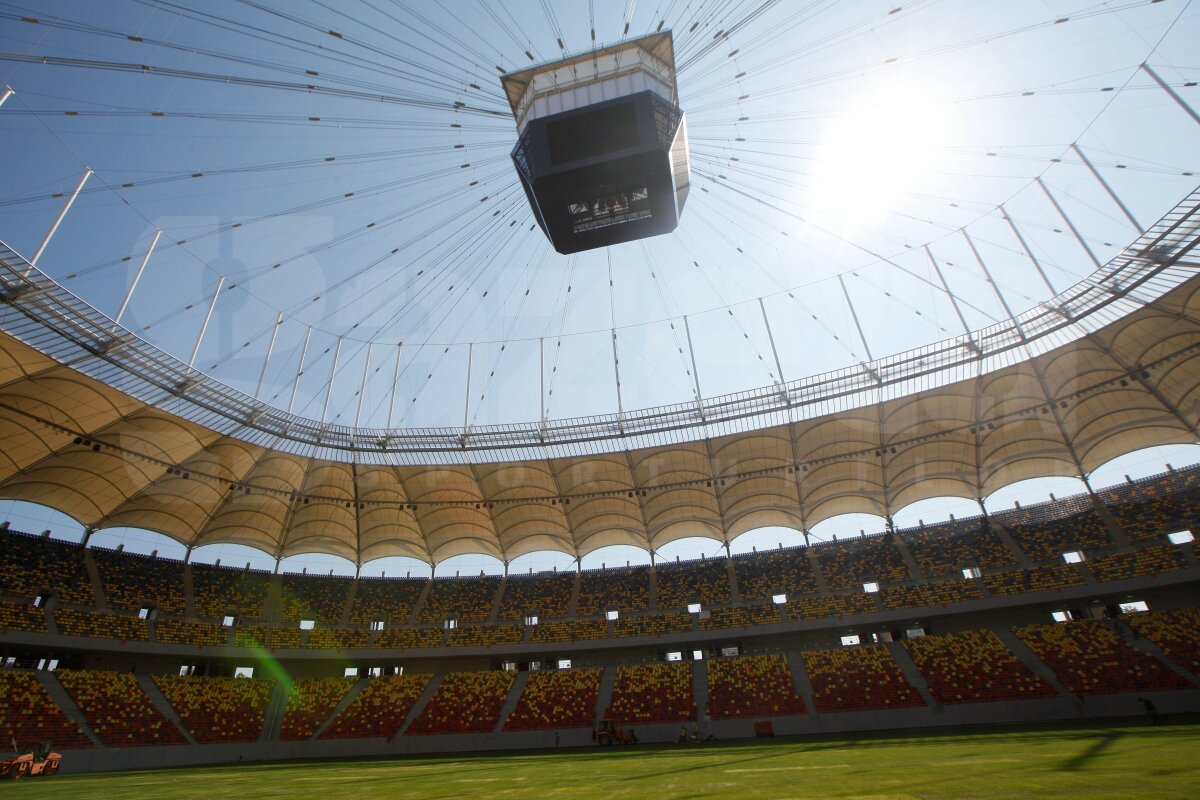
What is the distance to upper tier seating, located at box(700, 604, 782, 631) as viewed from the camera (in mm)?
47809

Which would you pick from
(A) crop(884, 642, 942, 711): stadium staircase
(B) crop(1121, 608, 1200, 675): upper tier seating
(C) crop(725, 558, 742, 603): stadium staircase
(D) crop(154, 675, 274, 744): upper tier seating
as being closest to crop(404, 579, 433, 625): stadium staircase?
(D) crop(154, 675, 274, 744): upper tier seating

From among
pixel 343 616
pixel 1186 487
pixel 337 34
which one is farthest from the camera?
pixel 343 616

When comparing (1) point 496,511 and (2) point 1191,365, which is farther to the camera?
(1) point 496,511

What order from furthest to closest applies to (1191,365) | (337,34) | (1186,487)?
(1186,487) → (1191,365) → (337,34)

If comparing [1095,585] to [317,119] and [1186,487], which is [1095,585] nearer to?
[1186,487]

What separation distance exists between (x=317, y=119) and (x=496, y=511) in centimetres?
3974

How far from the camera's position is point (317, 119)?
61.8ft

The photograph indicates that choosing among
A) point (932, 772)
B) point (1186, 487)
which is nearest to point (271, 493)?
point (932, 772)

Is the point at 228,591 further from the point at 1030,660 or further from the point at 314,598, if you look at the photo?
the point at 1030,660

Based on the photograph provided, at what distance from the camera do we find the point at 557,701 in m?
44.6

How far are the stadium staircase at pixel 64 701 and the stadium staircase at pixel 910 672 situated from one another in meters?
49.1

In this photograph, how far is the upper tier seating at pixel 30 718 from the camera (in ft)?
107

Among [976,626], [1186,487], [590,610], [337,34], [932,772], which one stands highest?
[337,34]

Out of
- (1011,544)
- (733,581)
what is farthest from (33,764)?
(1011,544)
